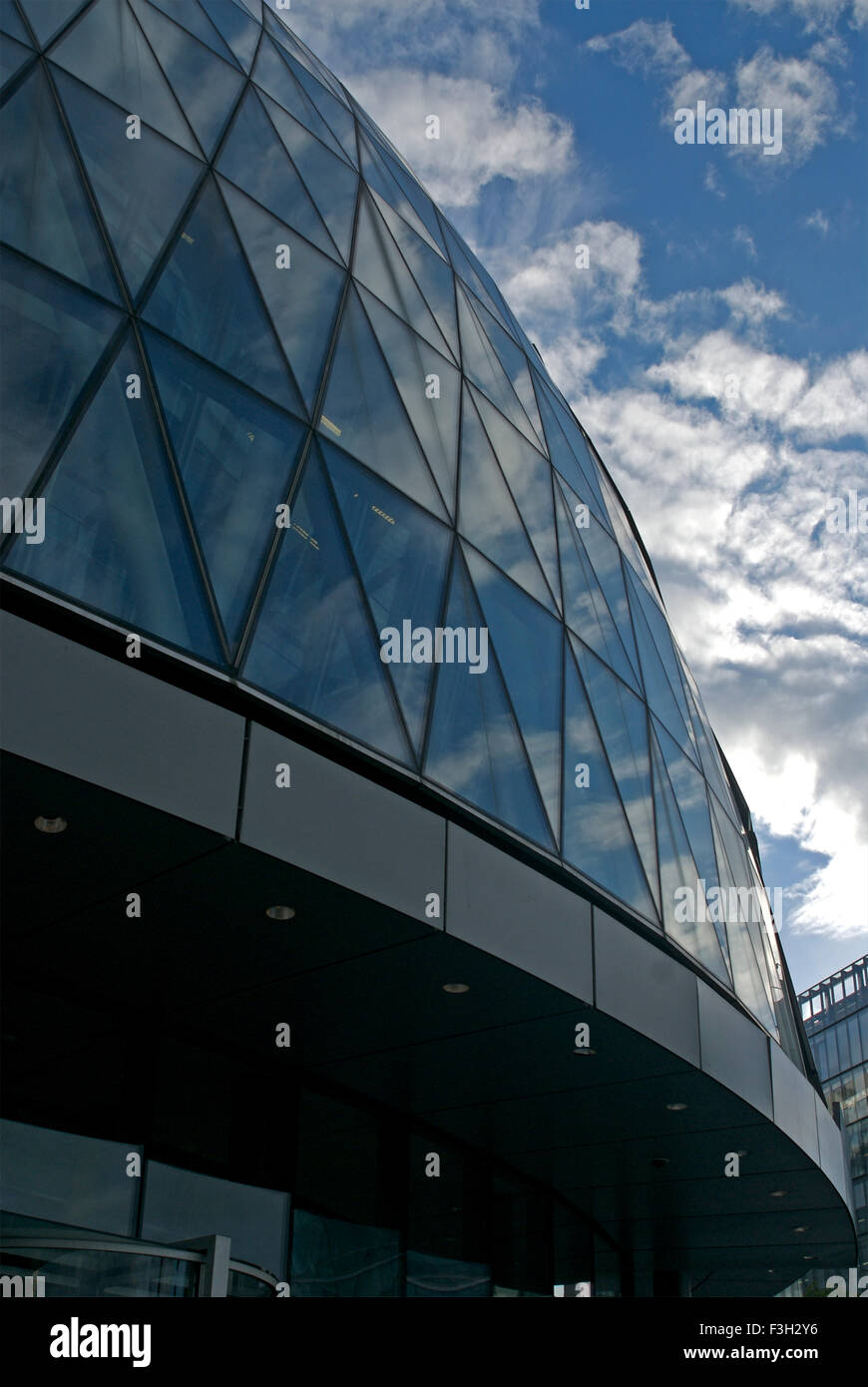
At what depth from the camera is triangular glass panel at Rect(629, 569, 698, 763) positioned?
21.5m

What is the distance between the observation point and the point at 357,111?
68.2 feet

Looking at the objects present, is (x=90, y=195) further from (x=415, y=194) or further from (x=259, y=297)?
(x=415, y=194)

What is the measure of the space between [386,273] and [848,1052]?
77.8 meters

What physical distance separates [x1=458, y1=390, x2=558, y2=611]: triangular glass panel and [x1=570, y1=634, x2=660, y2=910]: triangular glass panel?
1.29 meters

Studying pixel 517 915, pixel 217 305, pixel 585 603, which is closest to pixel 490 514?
pixel 585 603

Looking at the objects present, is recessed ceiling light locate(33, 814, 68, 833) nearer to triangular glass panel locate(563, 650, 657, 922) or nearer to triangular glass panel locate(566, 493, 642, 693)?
triangular glass panel locate(563, 650, 657, 922)

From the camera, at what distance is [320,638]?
11.1m

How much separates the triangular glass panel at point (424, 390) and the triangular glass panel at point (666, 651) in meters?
7.11

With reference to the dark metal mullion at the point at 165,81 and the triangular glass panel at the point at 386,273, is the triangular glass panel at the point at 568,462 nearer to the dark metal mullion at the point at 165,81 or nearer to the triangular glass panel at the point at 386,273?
the triangular glass panel at the point at 386,273

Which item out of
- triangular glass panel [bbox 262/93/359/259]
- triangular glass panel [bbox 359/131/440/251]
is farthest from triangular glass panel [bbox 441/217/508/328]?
triangular glass panel [bbox 262/93/359/259]

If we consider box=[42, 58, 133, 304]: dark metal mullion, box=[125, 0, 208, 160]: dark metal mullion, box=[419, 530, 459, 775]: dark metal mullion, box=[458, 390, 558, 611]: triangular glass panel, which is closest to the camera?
box=[42, 58, 133, 304]: dark metal mullion

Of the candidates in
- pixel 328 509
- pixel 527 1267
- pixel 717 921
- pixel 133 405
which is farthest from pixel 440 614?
pixel 527 1267

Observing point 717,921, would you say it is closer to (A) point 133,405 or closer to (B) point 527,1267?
(B) point 527,1267
